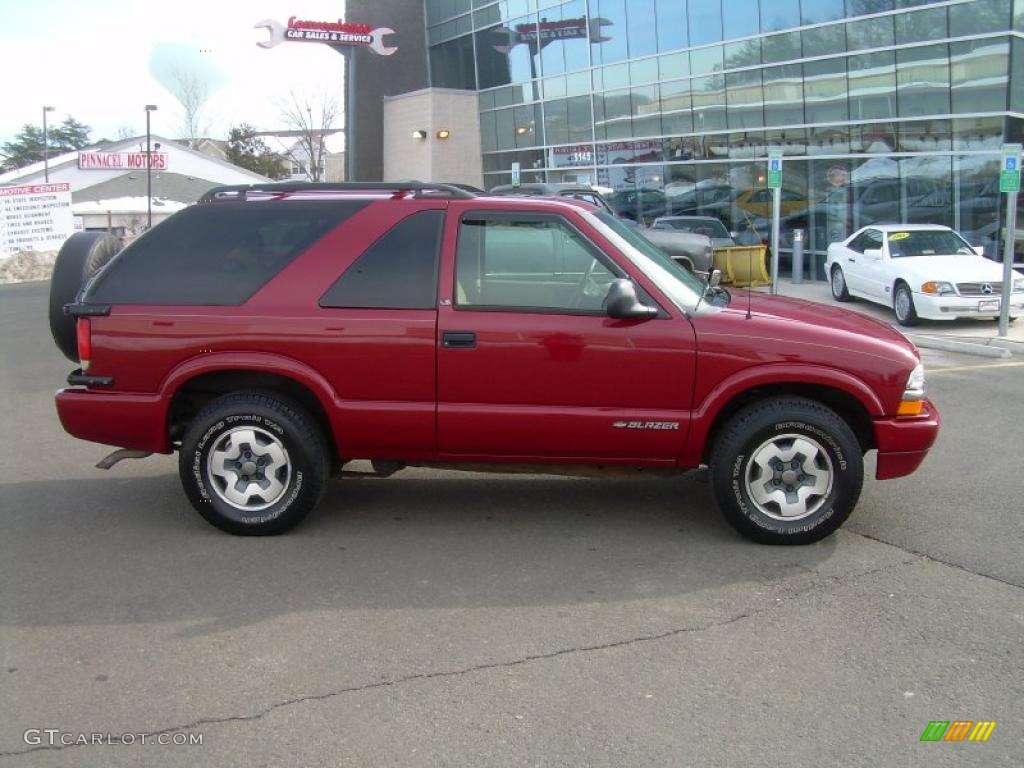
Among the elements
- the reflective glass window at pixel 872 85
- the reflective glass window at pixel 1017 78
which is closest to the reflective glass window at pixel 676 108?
the reflective glass window at pixel 872 85

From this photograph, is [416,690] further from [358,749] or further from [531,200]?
[531,200]

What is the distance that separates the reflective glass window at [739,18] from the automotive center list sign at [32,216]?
21.5m

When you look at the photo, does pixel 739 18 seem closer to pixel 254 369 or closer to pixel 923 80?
pixel 923 80

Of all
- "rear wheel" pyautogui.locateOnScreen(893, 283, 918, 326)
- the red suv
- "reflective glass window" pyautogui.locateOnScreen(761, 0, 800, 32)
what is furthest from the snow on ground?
the red suv

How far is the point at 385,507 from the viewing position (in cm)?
601

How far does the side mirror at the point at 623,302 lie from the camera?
4.97 m

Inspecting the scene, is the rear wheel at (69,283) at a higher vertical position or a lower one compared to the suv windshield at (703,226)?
lower

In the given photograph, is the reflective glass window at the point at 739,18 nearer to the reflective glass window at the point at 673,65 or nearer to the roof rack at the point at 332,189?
the reflective glass window at the point at 673,65

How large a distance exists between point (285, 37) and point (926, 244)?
92.0 ft

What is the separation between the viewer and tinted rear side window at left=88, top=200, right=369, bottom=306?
536 cm

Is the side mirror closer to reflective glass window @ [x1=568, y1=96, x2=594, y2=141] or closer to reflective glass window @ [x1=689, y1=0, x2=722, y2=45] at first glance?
reflective glass window @ [x1=689, y1=0, x2=722, y2=45]

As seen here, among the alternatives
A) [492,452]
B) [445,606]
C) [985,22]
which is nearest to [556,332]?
[492,452]

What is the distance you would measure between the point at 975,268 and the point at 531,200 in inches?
443

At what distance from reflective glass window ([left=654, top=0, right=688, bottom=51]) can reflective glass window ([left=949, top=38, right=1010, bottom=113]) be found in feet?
27.9
